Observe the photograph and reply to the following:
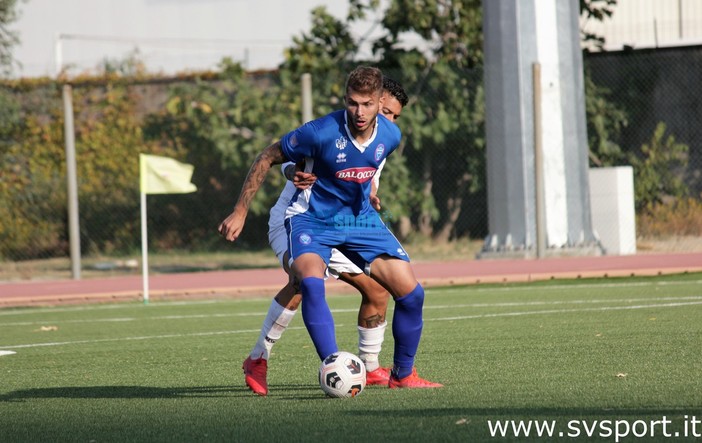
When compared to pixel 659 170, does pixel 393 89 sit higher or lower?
lower

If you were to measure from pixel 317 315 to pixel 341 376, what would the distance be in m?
0.45

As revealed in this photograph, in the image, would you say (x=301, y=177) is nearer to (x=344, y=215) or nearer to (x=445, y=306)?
(x=344, y=215)

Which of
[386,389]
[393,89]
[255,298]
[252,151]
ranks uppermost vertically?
[252,151]

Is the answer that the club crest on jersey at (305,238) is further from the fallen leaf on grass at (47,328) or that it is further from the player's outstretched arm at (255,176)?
the fallen leaf on grass at (47,328)

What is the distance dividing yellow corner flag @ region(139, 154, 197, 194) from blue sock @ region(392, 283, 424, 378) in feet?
30.5

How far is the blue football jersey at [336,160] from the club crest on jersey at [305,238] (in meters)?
0.14

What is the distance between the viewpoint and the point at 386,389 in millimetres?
7289

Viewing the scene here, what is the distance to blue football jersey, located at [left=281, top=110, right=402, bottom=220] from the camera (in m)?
7.06

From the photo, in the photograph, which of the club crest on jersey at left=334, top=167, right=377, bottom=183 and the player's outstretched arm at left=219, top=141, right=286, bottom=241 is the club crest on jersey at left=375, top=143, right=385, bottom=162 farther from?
the player's outstretched arm at left=219, top=141, right=286, bottom=241

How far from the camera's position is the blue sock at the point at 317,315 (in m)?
6.95

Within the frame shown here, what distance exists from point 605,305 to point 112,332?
466 cm

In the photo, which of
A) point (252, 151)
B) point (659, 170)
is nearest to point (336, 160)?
point (252, 151)

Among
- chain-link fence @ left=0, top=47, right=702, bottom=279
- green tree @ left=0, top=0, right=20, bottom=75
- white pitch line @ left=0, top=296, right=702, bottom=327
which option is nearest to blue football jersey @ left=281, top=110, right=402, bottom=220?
white pitch line @ left=0, top=296, right=702, bottom=327

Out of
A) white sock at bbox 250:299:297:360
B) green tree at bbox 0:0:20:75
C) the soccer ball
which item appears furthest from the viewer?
green tree at bbox 0:0:20:75
